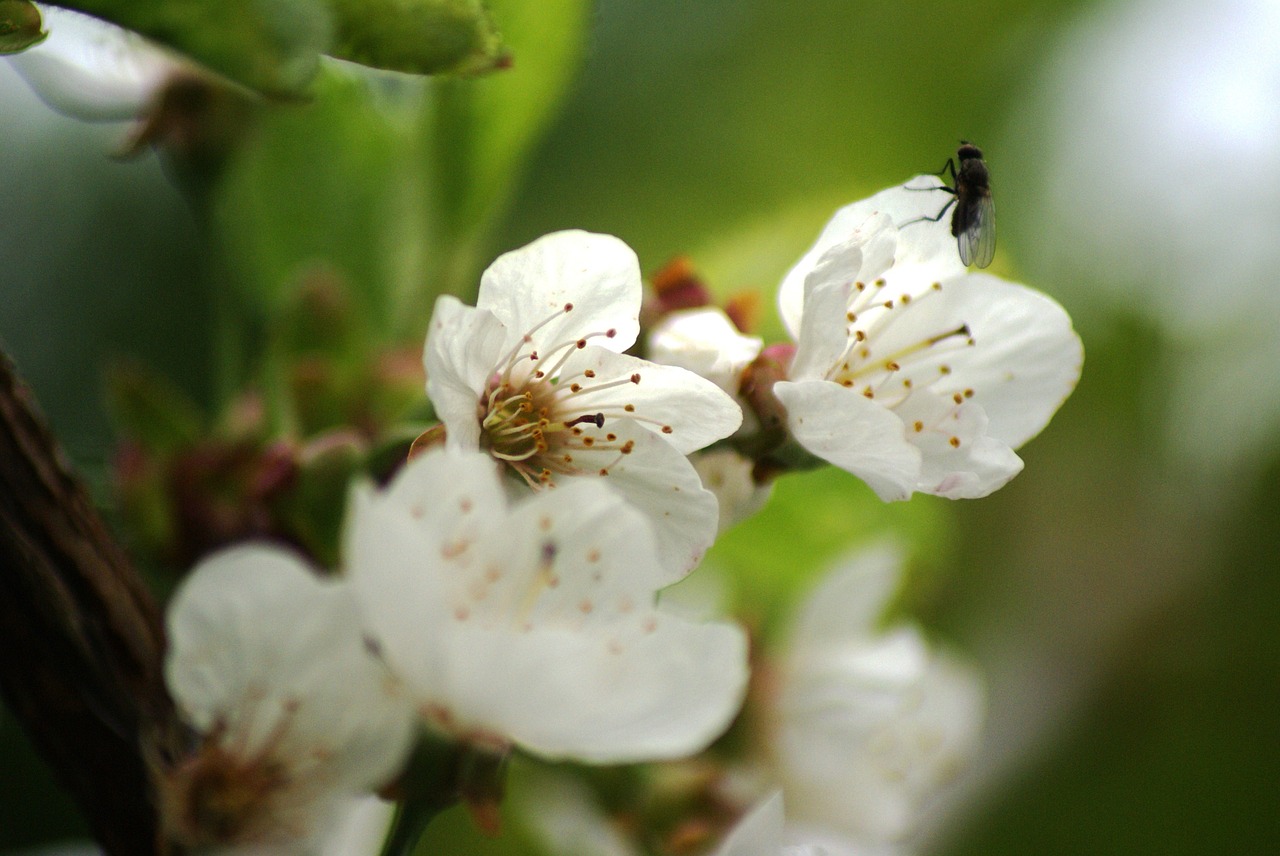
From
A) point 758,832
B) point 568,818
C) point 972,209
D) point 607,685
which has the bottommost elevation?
point 568,818

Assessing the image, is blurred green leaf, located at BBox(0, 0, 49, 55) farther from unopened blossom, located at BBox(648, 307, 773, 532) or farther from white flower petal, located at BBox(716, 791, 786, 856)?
white flower petal, located at BBox(716, 791, 786, 856)

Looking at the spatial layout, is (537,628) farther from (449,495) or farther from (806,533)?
(806,533)

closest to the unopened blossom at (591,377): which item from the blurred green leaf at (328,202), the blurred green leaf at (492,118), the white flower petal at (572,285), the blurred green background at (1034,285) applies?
the white flower petal at (572,285)

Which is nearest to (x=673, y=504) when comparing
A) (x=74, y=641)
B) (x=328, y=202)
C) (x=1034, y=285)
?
(x=74, y=641)

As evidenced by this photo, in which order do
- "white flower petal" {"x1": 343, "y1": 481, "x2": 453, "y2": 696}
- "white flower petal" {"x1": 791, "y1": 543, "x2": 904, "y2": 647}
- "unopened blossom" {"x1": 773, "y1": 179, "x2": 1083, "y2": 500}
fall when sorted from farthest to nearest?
"white flower petal" {"x1": 791, "y1": 543, "x2": 904, "y2": 647}, "unopened blossom" {"x1": 773, "y1": 179, "x2": 1083, "y2": 500}, "white flower petal" {"x1": 343, "y1": 481, "x2": 453, "y2": 696}

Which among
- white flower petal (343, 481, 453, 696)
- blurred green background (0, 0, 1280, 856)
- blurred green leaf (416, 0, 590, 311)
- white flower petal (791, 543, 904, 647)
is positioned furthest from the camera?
blurred green background (0, 0, 1280, 856)

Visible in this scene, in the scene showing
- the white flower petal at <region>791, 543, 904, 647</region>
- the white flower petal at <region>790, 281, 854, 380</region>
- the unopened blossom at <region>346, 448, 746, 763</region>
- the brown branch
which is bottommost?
the white flower petal at <region>791, 543, 904, 647</region>

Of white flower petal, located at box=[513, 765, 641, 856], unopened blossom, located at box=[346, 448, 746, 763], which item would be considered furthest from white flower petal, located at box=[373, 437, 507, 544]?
white flower petal, located at box=[513, 765, 641, 856]
